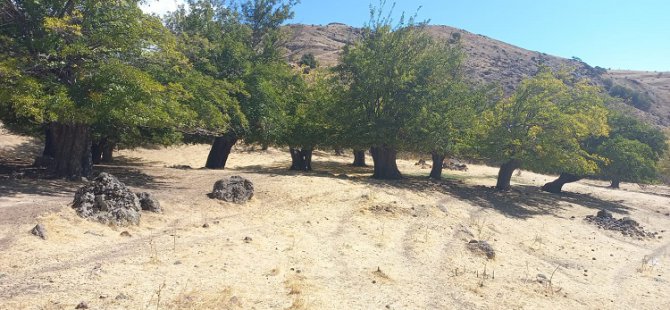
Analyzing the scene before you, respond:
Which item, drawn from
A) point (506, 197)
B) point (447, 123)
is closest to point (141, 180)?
point (447, 123)

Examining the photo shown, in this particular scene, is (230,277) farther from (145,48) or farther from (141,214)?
(145,48)

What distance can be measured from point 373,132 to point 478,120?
6984 millimetres

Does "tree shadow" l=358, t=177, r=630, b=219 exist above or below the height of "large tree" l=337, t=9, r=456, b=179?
below

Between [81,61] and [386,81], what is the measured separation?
12.6m

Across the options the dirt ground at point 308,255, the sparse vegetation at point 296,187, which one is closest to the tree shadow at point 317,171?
the sparse vegetation at point 296,187

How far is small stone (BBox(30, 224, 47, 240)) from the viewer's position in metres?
7.48

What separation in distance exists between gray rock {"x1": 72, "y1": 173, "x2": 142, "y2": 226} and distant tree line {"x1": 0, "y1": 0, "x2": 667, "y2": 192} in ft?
8.44

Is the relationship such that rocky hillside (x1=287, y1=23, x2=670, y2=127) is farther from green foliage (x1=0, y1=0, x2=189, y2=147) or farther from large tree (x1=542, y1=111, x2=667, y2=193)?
green foliage (x1=0, y1=0, x2=189, y2=147)

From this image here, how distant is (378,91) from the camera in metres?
20.8

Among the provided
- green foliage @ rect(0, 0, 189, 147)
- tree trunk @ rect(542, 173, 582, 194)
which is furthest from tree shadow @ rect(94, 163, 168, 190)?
tree trunk @ rect(542, 173, 582, 194)

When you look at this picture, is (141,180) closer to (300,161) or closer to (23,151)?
(300,161)

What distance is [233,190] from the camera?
13.1 m

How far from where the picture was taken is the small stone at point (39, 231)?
748 centimetres

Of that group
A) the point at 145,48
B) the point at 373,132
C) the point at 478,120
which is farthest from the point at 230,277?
the point at 478,120
